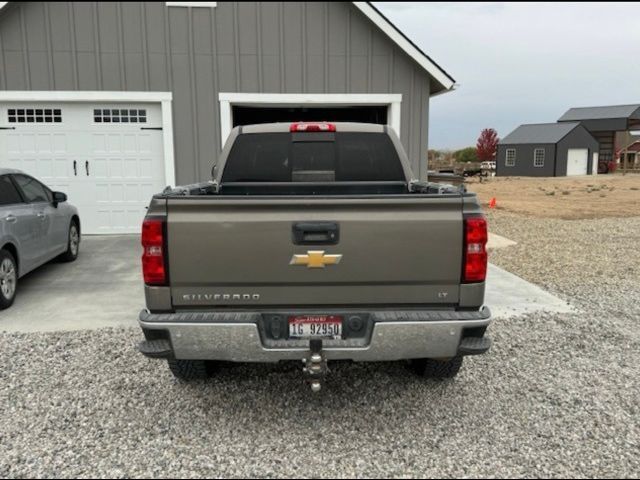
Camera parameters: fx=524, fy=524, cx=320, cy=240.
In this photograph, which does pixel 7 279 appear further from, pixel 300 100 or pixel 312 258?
pixel 300 100

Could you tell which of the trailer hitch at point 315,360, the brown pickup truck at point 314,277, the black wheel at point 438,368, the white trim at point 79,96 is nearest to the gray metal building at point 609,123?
the white trim at point 79,96

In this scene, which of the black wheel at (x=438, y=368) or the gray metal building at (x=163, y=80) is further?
the gray metal building at (x=163, y=80)

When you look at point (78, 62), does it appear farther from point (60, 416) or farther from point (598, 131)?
point (598, 131)

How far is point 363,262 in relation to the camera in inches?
120

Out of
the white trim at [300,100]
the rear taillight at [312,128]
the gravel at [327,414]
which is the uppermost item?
the white trim at [300,100]

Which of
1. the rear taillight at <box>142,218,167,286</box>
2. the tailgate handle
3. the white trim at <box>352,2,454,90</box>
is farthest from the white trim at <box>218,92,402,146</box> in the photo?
the tailgate handle

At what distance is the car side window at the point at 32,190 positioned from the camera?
6.62 meters

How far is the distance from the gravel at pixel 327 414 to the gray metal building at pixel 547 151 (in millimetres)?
37042

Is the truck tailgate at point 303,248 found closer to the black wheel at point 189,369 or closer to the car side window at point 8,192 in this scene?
the black wheel at point 189,369

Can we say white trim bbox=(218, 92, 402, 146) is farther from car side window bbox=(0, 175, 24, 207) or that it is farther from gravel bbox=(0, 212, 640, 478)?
gravel bbox=(0, 212, 640, 478)

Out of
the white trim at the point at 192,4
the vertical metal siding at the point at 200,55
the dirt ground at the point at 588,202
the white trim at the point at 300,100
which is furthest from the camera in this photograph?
the dirt ground at the point at 588,202

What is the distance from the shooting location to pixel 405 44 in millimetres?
9609

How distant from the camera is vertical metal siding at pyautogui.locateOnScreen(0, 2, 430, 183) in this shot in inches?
364

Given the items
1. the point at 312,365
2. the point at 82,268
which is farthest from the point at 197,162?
the point at 312,365
